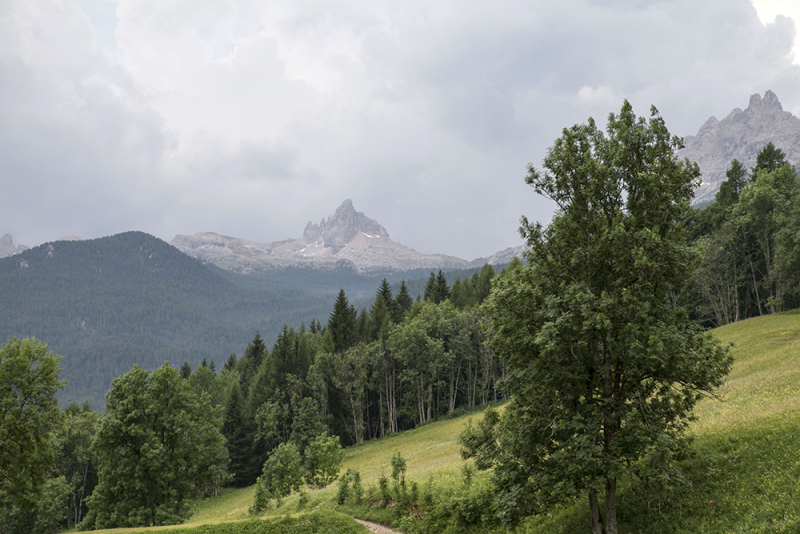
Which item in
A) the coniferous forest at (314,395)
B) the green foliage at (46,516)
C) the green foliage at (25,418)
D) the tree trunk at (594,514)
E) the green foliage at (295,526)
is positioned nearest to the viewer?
the tree trunk at (594,514)

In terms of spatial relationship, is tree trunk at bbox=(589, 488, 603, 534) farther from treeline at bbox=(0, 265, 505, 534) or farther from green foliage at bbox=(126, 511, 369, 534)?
treeline at bbox=(0, 265, 505, 534)

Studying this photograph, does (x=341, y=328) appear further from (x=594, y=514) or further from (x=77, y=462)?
(x=594, y=514)

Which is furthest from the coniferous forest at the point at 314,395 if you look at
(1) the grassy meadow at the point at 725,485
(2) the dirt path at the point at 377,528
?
(1) the grassy meadow at the point at 725,485

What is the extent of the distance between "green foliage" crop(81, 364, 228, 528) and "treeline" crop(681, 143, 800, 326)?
178ft

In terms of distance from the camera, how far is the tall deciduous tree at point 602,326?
39.8 ft

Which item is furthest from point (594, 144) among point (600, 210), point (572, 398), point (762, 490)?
point (762, 490)

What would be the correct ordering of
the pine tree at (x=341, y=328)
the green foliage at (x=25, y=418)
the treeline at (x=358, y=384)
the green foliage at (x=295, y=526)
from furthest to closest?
the pine tree at (x=341, y=328), the treeline at (x=358, y=384), the green foliage at (x=25, y=418), the green foliage at (x=295, y=526)

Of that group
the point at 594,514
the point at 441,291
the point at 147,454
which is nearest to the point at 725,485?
the point at 594,514

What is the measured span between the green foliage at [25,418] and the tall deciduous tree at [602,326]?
25171 millimetres

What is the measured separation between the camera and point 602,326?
37.9 feet

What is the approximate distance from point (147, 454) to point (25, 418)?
9997mm

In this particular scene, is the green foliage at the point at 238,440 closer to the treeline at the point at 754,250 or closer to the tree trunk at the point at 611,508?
the tree trunk at the point at 611,508

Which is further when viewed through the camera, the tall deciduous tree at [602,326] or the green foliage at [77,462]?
the green foliage at [77,462]

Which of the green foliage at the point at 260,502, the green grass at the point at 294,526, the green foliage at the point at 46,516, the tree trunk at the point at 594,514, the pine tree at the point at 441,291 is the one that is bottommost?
the green foliage at the point at 46,516
